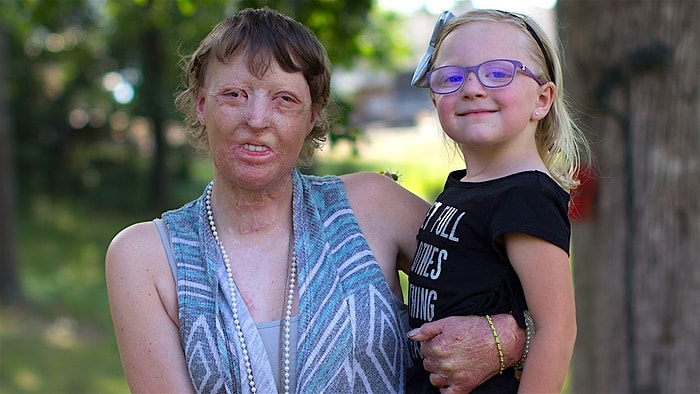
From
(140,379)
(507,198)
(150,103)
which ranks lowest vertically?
(140,379)

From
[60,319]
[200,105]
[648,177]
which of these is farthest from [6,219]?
[200,105]

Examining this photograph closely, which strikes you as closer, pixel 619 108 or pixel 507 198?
pixel 507 198

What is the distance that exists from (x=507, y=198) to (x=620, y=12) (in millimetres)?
2531

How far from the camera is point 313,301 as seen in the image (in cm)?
206

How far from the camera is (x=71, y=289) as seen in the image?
12.1 m

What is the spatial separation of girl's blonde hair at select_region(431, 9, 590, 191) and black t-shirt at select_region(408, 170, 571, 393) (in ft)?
0.61

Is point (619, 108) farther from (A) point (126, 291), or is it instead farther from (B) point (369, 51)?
(A) point (126, 291)

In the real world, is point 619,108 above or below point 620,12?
below

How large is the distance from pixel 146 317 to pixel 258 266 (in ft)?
0.97

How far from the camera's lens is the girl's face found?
1946 millimetres

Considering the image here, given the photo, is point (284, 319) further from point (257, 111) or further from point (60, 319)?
point (60, 319)

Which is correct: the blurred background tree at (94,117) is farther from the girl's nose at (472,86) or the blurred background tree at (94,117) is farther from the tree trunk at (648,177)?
the girl's nose at (472,86)

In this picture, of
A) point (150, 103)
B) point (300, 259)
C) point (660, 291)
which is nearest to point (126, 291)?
point (300, 259)

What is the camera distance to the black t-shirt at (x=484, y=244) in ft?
6.02
